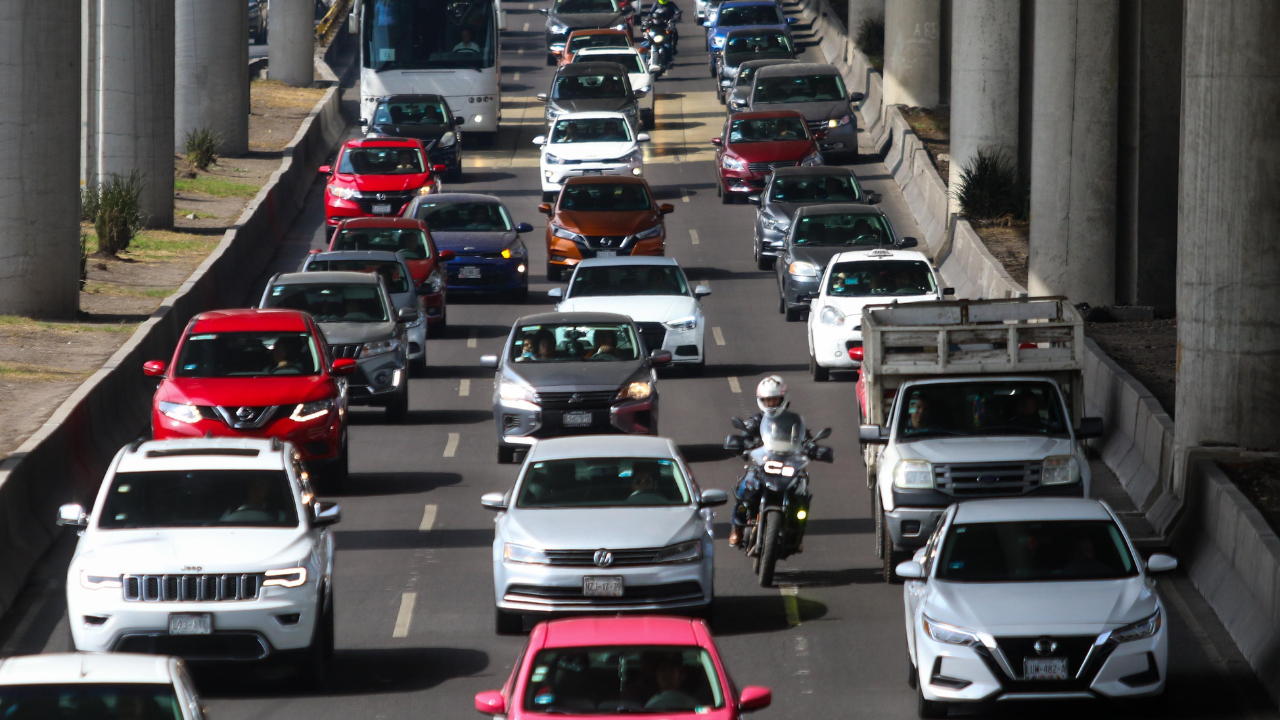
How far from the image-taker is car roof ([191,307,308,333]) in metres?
20.6

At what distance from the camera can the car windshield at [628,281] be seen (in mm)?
27594

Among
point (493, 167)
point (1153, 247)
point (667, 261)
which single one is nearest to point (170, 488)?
point (667, 261)

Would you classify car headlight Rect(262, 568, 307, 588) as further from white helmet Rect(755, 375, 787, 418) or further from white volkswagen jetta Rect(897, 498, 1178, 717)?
white helmet Rect(755, 375, 787, 418)

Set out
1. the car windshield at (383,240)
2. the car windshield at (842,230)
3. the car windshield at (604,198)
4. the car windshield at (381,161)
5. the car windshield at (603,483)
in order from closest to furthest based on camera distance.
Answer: the car windshield at (603,483), the car windshield at (383,240), the car windshield at (842,230), the car windshield at (604,198), the car windshield at (381,161)

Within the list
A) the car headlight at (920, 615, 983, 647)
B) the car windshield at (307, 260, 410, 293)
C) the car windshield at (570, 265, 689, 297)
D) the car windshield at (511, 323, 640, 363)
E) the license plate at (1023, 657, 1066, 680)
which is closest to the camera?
the license plate at (1023, 657, 1066, 680)

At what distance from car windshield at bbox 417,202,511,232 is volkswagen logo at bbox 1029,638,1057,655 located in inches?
861

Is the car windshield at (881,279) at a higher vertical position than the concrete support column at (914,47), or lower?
lower

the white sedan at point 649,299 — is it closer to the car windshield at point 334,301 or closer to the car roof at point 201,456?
the car windshield at point 334,301

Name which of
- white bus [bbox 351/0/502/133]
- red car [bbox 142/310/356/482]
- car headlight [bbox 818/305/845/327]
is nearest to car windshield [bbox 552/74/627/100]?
white bus [bbox 351/0/502/133]

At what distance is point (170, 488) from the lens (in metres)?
14.0

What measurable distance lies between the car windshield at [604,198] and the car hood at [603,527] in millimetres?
19444

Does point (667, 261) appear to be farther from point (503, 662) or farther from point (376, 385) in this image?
point (503, 662)

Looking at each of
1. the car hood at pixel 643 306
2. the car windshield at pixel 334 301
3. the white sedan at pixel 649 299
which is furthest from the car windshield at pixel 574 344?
the car hood at pixel 643 306

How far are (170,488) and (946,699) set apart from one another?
5.54 m
